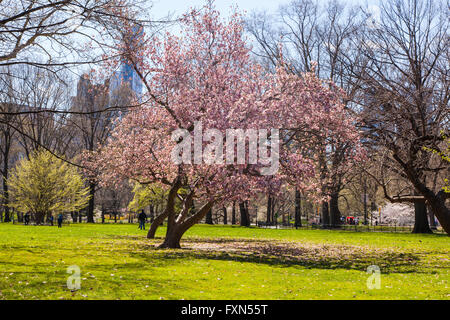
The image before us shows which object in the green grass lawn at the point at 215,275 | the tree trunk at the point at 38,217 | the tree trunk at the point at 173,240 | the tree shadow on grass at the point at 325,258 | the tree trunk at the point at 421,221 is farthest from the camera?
the tree trunk at the point at 38,217

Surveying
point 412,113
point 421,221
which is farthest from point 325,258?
point 421,221

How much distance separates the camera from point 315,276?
10500mm

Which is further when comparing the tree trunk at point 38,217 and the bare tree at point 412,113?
the tree trunk at point 38,217

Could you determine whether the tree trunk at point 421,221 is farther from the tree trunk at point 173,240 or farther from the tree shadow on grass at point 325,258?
the tree trunk at point 173,240

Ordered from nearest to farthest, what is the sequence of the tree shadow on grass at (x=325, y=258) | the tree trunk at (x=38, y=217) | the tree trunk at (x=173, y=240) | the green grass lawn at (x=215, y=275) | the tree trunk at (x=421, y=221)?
the green grass lawn at (x=215, y=275) → the tree shadow on grass at (x=325, y=258) → the tree trunk at (x=173, y=240) → the tree trunk at (x=421, y=221) → the tree trunk at (x=38, y=217)

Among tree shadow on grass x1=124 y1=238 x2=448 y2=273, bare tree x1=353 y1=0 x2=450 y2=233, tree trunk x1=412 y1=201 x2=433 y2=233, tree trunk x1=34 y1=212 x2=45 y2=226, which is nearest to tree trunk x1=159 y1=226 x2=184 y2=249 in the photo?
tree shadow on grass x1=124 y1=238 x2=448 y2=273

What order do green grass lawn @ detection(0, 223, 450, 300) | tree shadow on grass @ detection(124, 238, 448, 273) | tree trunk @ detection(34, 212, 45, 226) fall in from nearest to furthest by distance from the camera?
green grass lawn @ detection(0, 223, 450, 300) → tree shadow on grass @ detection(124, 238, 448, 273) → tree trunk @ detection(34, 212, 45, 226)

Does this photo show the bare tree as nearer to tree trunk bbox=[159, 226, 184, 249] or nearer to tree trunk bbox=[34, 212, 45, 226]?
tree trunk bbox=[159, 226, 184, 249]

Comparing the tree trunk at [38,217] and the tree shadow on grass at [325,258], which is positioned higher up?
the tree trunk at [38,217]

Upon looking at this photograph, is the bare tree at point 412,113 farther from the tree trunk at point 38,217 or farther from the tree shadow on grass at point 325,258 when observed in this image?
Result: the tree trunk at point 38,217

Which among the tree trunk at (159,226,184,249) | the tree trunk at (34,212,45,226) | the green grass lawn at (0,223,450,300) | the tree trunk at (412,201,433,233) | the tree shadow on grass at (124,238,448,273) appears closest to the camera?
the green grass lawn at (0,223,450,300)

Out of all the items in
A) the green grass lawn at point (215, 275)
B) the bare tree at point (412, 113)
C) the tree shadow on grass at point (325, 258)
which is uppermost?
the bare tree at point (412, 113)

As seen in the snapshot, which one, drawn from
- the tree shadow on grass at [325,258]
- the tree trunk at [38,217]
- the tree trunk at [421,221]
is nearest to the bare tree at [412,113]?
the tree shadow on grass at [325,258]

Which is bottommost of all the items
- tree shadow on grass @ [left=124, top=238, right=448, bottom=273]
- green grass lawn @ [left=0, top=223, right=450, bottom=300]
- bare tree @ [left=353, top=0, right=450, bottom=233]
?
tree shadow on grass @ [left=124, top=238, right=448, bottom=273]
